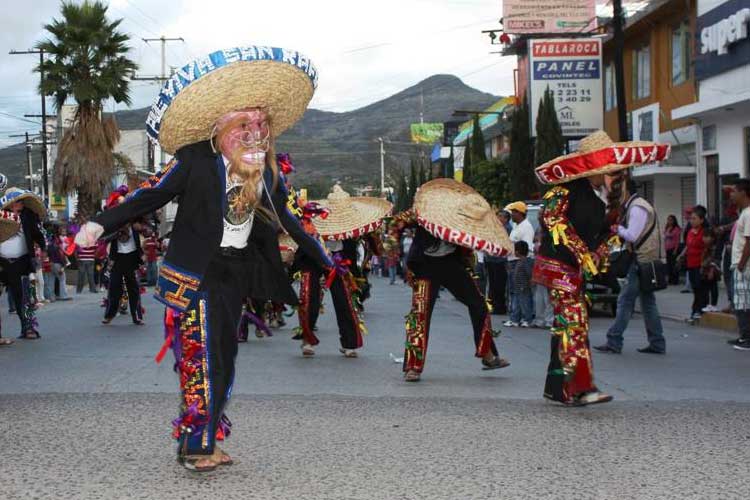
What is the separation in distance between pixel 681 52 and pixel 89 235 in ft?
85.4

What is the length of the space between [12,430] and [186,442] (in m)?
1.83

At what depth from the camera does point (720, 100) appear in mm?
23219

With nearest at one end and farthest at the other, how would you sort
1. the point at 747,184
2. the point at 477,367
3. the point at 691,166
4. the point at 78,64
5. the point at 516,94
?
the point at 477,367 < the point at 747,184 < the point at 691,166 < the point at 78,64 < the point at 516,94

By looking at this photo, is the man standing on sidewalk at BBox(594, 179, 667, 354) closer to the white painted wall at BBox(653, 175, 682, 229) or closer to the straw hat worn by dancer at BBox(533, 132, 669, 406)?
the straw hat worn by dancer at BBox(533, 132, 669, 406)

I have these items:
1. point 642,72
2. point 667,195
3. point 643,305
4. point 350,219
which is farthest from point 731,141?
point 350,219

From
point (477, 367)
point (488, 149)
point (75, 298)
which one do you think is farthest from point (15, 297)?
point (488, 149)

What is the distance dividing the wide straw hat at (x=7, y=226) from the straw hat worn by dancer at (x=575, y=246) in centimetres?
699

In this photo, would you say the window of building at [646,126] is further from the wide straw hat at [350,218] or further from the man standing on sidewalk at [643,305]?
the wide straw hat at [350,218]

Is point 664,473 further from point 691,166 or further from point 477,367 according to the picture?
point 691,166

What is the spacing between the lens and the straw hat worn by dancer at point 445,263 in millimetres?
8875

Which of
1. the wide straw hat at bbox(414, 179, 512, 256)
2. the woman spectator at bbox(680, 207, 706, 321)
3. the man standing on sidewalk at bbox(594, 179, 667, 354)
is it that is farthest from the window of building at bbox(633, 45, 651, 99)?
the wide straw hat at bbox(414, 179, 512, 256)

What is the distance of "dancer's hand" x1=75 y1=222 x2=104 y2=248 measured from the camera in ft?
16.4

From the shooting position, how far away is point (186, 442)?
17.4 ft

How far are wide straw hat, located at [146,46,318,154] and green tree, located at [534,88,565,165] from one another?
91.1ft
